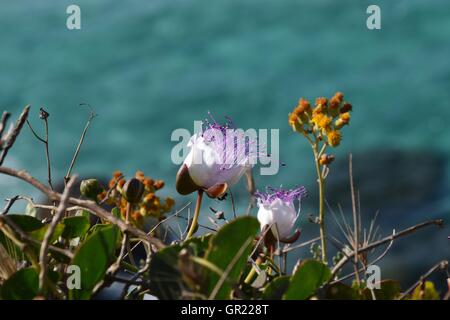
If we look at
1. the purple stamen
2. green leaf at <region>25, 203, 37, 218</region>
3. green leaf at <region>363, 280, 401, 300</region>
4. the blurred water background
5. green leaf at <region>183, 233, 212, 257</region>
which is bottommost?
green leaf at <region>363, 280, 401, 300</region>

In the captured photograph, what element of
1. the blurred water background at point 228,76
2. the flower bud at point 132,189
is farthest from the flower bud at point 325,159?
the blurred water background at point 228,76

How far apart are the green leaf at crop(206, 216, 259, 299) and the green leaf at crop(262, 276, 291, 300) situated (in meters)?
0.05

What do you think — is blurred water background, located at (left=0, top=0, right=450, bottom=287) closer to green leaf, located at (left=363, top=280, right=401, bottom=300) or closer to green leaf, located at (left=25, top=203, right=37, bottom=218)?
green leaf, located at (left=25, top=203, right=37, bottom=218)

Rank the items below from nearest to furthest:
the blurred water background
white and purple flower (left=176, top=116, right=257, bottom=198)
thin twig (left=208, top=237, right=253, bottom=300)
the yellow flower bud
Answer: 1. thin twig (left=208, top=237, right=253, bottom=300)
2. white and purple flower (left=176, top=116, right=257, bottom=198)
3. the yellow flower bud
4. the blurred water background

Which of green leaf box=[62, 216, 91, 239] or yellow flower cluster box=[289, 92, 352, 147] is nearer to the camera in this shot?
green leaf box=[62, 216, 91, 239]

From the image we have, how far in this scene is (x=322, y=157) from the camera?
111 centimetres

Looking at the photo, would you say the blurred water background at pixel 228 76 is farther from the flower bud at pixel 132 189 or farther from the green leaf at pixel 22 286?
the green leaf at pixel 22 286

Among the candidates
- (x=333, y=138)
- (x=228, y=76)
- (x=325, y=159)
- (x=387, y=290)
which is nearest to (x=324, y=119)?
(x=333, y=138)

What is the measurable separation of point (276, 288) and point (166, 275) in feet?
0.30

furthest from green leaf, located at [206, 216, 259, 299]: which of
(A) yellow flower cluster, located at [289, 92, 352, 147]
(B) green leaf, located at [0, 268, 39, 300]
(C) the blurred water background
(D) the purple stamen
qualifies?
(C) the blurred water background

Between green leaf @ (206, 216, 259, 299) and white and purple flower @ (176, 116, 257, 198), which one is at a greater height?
white and purple flower @ (176, 116, 257, 198)

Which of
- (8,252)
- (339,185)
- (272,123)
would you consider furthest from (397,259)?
(8,252)

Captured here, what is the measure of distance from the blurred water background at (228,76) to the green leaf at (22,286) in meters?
5.50

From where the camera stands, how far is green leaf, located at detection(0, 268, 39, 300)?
2.36 ft
